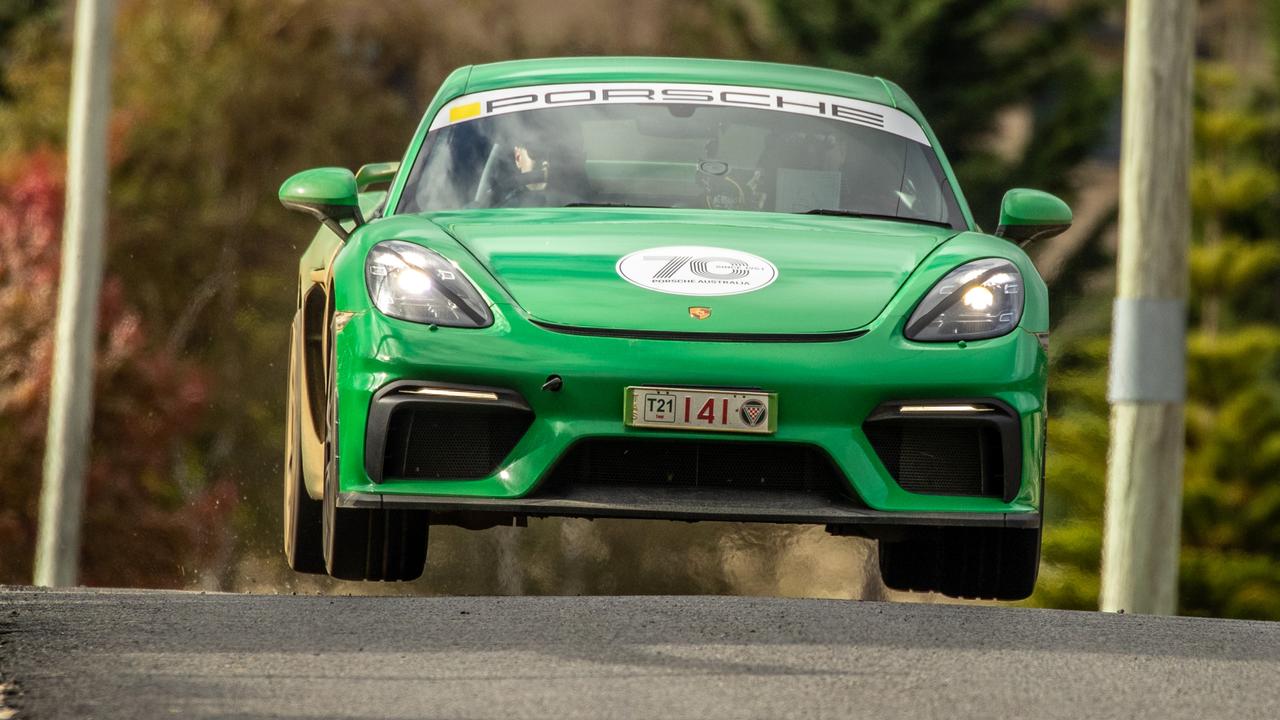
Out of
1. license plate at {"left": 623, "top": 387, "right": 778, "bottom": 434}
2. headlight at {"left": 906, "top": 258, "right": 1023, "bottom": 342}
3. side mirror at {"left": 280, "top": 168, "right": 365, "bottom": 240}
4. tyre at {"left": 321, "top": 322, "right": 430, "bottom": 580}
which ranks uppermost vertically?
headlight at {"left": 906, "top": 258, "right": 1023, "bottom": 342}

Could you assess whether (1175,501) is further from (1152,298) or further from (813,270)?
(813,270)

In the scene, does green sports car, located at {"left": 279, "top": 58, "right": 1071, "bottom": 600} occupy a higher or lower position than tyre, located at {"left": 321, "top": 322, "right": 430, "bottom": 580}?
higher

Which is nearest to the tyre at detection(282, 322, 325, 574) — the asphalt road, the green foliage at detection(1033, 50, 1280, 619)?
the asphalt road

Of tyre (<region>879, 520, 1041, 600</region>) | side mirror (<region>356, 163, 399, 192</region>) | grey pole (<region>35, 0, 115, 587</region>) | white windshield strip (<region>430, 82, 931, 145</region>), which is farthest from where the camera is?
grey pole (<region>35, 0, 115, 587</region>)

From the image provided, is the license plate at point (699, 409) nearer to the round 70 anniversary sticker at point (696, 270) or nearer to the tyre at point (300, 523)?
the round 70 anniversary sticker at point (696, 270)

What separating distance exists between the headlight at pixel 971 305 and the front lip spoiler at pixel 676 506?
1.63 feet

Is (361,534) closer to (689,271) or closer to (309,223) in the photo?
(689,271)

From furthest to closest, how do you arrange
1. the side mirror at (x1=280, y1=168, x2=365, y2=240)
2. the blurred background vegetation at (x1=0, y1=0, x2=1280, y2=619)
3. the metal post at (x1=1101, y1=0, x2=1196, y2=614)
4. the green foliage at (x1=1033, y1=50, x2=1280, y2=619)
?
the green foliage at (x1=1033, y1=50, x2=1280, y2=619) → the blurred background vegetation at (x1=0, y1=0, x2=1280, y2=619) → the metal post at (x1=1101, y1=0, x2=1196, y2=614) → the side mirror at (x1=280, y1=168, x2=365, y2=240)

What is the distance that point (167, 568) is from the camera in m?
26.4

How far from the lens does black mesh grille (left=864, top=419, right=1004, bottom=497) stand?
641 centimetres

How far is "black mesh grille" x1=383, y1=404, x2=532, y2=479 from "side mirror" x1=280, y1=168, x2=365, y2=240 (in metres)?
1.00

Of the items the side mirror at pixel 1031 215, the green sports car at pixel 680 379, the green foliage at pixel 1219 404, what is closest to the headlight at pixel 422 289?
the green sports car at pixel 680 379

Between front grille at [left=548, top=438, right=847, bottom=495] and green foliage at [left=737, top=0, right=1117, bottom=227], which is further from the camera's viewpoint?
green foliage at [left=737, top=0, right=1117, bottom=227]

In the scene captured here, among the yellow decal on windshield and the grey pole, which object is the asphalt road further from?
the grey pole
